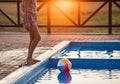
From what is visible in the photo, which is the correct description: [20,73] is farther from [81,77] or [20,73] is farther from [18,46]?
[18,46]

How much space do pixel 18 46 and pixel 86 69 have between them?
3.44 metres

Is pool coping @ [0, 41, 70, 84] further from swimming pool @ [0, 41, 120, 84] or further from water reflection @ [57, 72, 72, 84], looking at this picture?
water reflection @ [57, 72, 72, 84]

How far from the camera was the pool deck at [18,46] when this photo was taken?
870 centimetres

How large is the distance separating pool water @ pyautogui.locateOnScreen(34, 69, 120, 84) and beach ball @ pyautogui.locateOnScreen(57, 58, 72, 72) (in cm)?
9

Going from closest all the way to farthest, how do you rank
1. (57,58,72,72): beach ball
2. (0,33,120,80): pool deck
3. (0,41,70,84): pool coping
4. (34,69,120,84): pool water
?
(0,41,70,84): pool coping
(34,69,120,84): pool water
(57,58,72,72): beach ball
(0,33,120,80): pool deck

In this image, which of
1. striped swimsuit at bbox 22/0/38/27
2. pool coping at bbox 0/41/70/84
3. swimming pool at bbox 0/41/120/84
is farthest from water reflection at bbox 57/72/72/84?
striped swimsuit at bbox 22/0/38/27

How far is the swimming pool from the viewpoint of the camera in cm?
790

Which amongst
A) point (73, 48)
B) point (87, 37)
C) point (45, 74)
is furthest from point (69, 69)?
point (87, 37)

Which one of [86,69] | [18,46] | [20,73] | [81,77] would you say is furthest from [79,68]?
[18,46]

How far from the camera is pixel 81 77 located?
27.2 ft

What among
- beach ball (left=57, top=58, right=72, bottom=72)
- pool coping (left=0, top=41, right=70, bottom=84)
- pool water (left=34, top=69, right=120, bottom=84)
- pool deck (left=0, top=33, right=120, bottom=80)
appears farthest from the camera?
pool deck (left=0, top=33, right=120, bottom=80)

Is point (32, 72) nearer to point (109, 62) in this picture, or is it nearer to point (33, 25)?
point (33, 25)

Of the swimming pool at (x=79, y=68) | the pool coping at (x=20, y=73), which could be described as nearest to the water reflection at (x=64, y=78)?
the swimming pool at (x=79, y=68)

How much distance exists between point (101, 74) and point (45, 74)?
1.04 m
